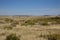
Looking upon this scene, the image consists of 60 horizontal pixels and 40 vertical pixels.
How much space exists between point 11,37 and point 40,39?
10.9 ft

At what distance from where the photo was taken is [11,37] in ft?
61.8

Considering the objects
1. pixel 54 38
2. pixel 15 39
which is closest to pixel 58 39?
pixel 54 38

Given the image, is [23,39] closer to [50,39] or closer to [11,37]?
[11,37]

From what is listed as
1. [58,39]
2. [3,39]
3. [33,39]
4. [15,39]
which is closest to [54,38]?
[58,39]

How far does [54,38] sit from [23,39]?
3.49 m

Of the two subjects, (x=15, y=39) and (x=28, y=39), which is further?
(x=28, y=39)

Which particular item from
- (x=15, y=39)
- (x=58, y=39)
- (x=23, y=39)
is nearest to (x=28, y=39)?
(x=23, y=39)

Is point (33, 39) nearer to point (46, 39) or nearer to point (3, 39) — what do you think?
point (46, 39)

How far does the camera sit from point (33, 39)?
19.8 meters

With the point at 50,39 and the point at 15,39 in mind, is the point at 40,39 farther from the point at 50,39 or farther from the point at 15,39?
the point at 15,39

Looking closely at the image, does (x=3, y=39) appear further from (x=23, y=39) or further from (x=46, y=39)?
(x=46, y=39)

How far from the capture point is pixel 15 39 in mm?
18453

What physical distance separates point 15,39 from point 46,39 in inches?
141

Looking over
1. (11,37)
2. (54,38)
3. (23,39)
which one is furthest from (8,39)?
(54,38)
